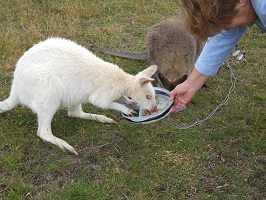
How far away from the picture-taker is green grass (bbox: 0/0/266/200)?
3217 mm

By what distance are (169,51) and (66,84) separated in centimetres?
218

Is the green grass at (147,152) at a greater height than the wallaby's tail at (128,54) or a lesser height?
greater

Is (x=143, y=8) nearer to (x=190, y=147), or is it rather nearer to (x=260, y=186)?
(x=190, y=147)

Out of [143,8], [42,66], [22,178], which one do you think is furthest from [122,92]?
[143,8]

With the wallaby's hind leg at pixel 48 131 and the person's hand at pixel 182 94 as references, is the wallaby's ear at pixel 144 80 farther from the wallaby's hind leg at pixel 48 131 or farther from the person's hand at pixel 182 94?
the wallaby's hind leg at pixel 48 131

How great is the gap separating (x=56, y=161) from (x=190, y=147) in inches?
49.4

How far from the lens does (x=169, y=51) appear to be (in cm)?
539

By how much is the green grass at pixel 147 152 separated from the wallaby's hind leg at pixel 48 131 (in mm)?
56

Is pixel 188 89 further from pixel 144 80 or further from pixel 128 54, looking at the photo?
pixel 128 54

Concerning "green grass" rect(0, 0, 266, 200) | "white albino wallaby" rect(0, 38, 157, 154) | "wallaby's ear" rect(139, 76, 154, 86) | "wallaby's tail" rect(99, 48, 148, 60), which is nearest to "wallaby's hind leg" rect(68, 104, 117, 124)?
"green grass" rect(0, 0, 266, 200)

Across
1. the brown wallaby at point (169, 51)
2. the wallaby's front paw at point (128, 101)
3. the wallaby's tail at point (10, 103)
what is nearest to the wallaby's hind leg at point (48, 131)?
the wallaby's tail at point (10, 103)

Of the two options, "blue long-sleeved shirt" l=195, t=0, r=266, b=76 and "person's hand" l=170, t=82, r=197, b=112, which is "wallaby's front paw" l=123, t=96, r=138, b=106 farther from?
"blue long-sleeved shirt" l=195, t=0, r=266, b=76

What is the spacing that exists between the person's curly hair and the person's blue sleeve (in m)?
0.56

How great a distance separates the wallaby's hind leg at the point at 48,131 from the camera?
11.7 feet
